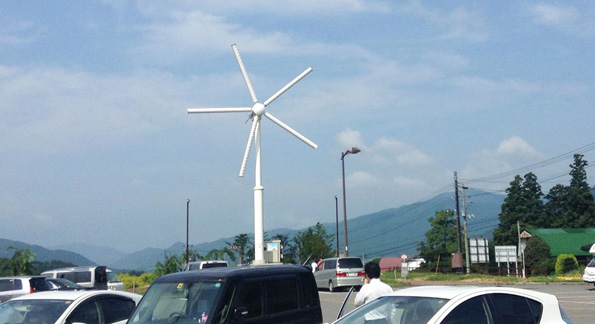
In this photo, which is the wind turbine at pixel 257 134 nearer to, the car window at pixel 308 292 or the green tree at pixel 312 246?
the green tree at pixel 312 246

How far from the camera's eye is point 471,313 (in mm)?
7289

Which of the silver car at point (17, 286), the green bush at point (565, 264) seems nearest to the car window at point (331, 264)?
the silver car at point (17, 286)

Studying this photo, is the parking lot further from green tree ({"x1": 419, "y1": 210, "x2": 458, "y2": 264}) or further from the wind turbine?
green tree ({"x1": 419, "y1": 210, "x2": 458, "y2": 264})

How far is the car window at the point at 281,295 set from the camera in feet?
31.2

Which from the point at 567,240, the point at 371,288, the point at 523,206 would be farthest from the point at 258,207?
the point at 523,206

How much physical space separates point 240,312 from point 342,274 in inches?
1032

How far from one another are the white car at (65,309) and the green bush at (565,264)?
52297 mm

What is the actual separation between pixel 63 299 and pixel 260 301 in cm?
322

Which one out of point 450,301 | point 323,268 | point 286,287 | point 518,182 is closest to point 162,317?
point 286,287

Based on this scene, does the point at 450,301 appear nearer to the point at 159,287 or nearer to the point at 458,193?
the point at 159,287

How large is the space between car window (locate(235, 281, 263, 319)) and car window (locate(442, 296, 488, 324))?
110 inches

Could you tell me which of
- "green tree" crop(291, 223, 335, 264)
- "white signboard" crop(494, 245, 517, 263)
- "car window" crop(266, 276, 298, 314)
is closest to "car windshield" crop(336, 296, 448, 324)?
"car window" crop(266, 276, 298, 314)

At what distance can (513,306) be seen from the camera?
7.58 m

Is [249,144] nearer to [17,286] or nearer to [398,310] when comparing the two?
[17,286]
